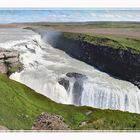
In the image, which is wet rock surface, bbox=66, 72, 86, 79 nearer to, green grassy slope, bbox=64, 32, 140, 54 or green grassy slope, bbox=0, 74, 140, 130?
green grassy slope, bbox=64, 32, 140, 54

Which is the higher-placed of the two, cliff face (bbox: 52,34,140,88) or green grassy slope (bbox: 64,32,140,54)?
green grassy slope (bbox: 64,32,140,54)

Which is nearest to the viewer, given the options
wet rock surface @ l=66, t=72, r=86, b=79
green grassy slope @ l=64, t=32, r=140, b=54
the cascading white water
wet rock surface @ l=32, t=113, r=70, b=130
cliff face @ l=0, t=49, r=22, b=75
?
wet rock surface @ l=32, t=113, r=70, b=130

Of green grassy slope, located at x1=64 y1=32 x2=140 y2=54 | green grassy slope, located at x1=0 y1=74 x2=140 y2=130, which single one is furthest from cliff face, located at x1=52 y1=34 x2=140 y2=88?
green grassy slope, located at x1=0 y1=74 x2=140 y2=130

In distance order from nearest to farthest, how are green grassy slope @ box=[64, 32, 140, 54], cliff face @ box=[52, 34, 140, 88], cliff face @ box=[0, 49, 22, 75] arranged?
cliff face @ box=[0, 49, 22, 75], green grassy slope @ box=[64, 32, 140, 54], cliff face @ box=[52, 34, 140, 88]

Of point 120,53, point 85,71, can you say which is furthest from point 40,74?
point 120,53

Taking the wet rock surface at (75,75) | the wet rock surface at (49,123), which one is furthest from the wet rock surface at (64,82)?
the wet rock surface at (49,123)

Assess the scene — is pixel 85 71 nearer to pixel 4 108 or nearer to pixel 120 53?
pixel 120 53

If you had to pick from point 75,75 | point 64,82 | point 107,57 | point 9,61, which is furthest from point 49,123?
point 107,57
